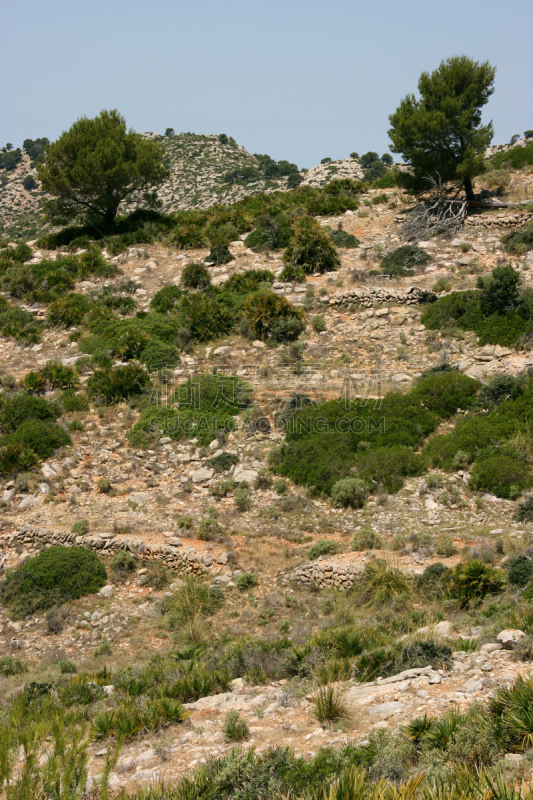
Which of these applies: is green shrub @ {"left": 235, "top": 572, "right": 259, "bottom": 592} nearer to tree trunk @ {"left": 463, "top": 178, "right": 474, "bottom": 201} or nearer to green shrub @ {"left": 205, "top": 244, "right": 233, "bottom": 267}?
green shrub @ {"left": 205, "top": 244, "right": 233, "bottom": 267}

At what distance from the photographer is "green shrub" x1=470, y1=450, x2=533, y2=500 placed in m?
11.1

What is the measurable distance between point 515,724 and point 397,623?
336 cm

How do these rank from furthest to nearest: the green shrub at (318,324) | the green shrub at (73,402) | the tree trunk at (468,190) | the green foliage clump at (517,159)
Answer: the green foliage clump at (517,159), the tree trunk at (468,190), the green shrub at (318,324), the green shrub at (73,402)

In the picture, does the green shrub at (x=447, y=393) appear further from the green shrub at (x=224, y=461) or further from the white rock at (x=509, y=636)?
the white rock at (x=509, y=636)

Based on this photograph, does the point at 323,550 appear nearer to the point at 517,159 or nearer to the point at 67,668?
the point at 67,668

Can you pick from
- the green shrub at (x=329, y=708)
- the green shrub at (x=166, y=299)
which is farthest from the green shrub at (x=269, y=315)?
the green shrub at (x=329, y=708)

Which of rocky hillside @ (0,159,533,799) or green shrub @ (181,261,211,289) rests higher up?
green shrub @ (181,261,211,289)

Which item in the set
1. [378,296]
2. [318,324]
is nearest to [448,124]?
[378,296]

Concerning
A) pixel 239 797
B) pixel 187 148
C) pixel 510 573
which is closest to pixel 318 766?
pixel 239 797

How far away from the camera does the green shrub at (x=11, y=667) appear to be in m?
8.54

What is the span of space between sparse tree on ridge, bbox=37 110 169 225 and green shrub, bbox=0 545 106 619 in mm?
17822

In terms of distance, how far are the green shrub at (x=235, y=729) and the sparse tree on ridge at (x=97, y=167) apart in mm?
22654

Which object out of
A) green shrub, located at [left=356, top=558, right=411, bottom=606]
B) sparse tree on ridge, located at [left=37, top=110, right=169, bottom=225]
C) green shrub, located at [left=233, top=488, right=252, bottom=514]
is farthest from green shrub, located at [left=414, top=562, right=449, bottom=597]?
sparse tree on ridge, located at [left=37, top=110, right=169, bottom=225]

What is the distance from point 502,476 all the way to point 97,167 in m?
20.1
